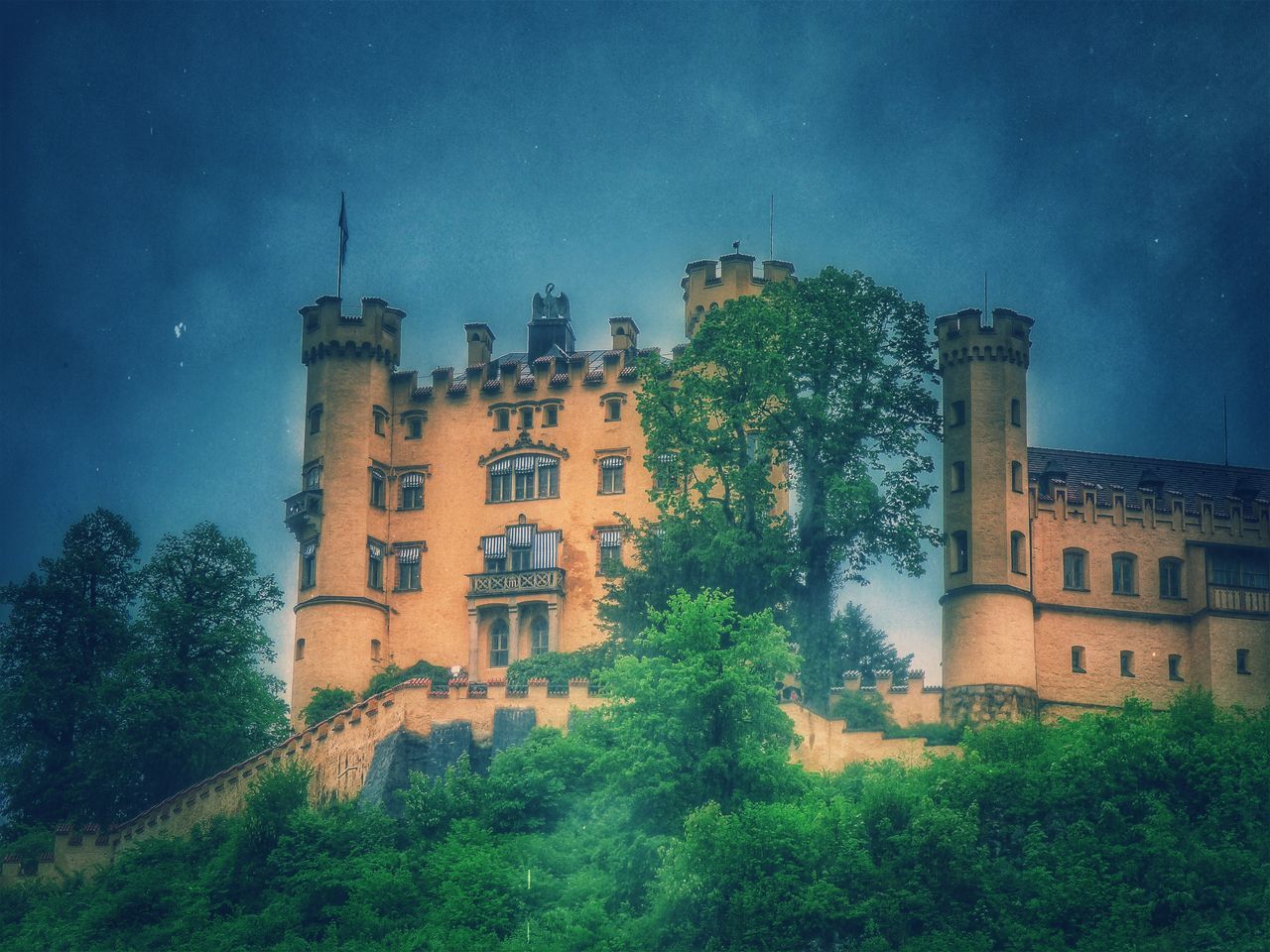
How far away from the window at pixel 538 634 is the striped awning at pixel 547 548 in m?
1.52

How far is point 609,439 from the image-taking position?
67.4 metres

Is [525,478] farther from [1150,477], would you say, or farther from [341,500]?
[1150,477]

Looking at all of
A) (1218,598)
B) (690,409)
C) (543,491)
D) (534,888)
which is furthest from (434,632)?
(1218,598)

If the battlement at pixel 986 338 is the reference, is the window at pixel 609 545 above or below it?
below

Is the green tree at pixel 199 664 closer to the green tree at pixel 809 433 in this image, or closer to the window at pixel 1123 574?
the green tree at pixel 809 433

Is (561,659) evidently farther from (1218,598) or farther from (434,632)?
(1218,598)

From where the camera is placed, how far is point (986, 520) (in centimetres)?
5900

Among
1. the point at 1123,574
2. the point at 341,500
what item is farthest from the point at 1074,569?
the point at 341,500

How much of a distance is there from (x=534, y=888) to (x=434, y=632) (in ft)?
58.2

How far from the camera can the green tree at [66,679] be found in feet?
192

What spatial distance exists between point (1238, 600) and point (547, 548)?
63.3 feet

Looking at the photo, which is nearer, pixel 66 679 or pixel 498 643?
pixel 66 679

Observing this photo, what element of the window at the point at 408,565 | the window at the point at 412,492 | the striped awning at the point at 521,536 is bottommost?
the window at the point at 408,565

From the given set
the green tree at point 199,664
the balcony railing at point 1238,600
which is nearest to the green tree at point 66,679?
the green tree at point 199,664
